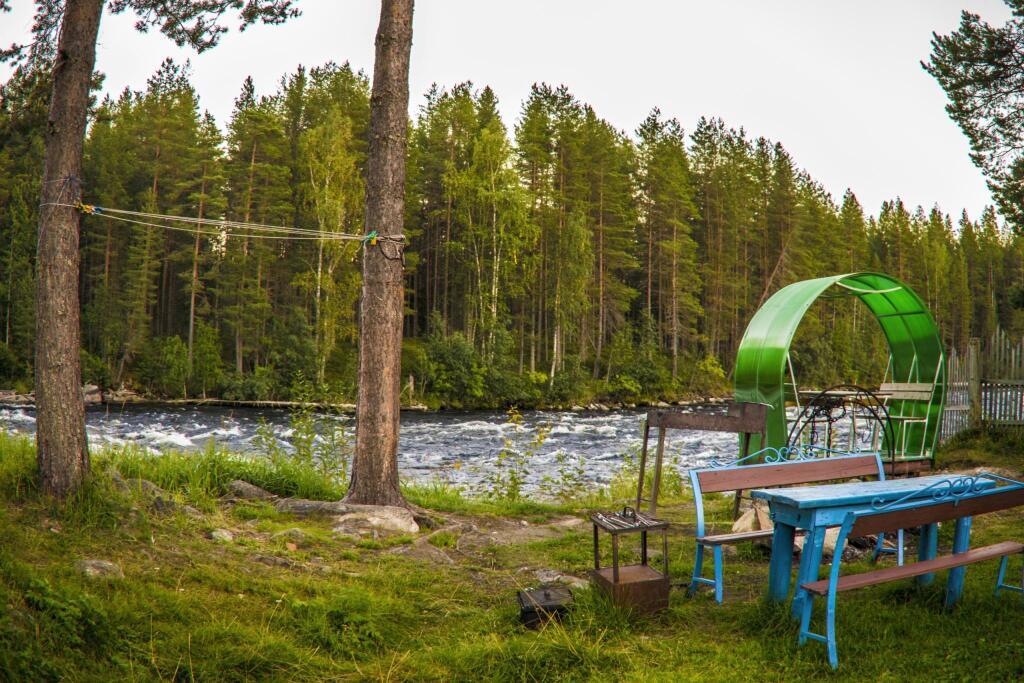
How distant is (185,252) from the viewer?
3178 cm

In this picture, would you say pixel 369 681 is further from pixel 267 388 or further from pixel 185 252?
pixel 185 252

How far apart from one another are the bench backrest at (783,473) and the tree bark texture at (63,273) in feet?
14.3

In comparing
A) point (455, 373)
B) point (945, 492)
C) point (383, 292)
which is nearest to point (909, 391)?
point (945, 492)

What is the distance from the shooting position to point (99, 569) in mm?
3967

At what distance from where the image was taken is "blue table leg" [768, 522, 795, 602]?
159 inches

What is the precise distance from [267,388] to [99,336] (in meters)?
8.63

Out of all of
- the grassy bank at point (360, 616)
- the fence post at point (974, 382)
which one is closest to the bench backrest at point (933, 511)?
the grassy bank at point (360, 616)

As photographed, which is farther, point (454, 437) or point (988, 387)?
point (454, 437)

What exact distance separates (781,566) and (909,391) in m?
6.88

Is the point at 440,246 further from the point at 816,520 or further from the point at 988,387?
the point at 816,520

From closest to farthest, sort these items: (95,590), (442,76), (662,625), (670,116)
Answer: (95,590) < (662,625) < (442,76) < (670,116)

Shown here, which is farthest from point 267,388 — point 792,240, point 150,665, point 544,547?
point 792,240

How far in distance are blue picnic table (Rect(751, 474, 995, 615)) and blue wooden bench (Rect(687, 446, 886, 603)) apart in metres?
0.46

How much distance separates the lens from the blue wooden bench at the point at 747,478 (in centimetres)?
452
